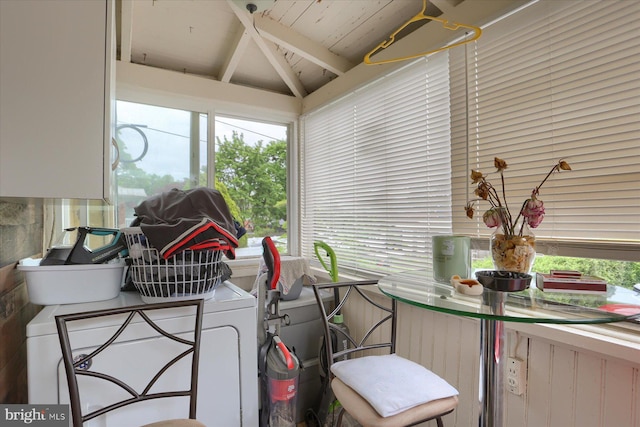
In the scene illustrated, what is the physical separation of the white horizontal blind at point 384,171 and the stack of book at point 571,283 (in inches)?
24.0

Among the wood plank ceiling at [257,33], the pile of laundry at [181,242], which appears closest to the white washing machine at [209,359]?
the pile of laundry at [181,242]

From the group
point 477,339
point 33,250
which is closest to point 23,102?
point 33,250

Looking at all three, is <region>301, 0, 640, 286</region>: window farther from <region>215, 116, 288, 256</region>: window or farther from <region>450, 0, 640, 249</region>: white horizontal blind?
<region>215, 116, 288, 256</region>: window

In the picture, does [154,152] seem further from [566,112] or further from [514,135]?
[566,112]

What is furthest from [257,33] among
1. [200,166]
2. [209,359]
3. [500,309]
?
[500,309]

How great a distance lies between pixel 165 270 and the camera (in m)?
1.13

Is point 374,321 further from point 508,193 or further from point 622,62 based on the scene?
point 622,62

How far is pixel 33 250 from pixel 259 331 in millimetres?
1173

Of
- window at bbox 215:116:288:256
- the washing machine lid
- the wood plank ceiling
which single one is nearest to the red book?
→ the washing machine lid

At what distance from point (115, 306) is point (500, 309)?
1.28 metres

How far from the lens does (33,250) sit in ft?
4.82

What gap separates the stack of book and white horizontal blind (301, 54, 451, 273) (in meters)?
0.61

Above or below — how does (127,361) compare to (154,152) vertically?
below

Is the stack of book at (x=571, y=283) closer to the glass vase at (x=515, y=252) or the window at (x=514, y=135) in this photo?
the glass vase at (x=515, y=252)
